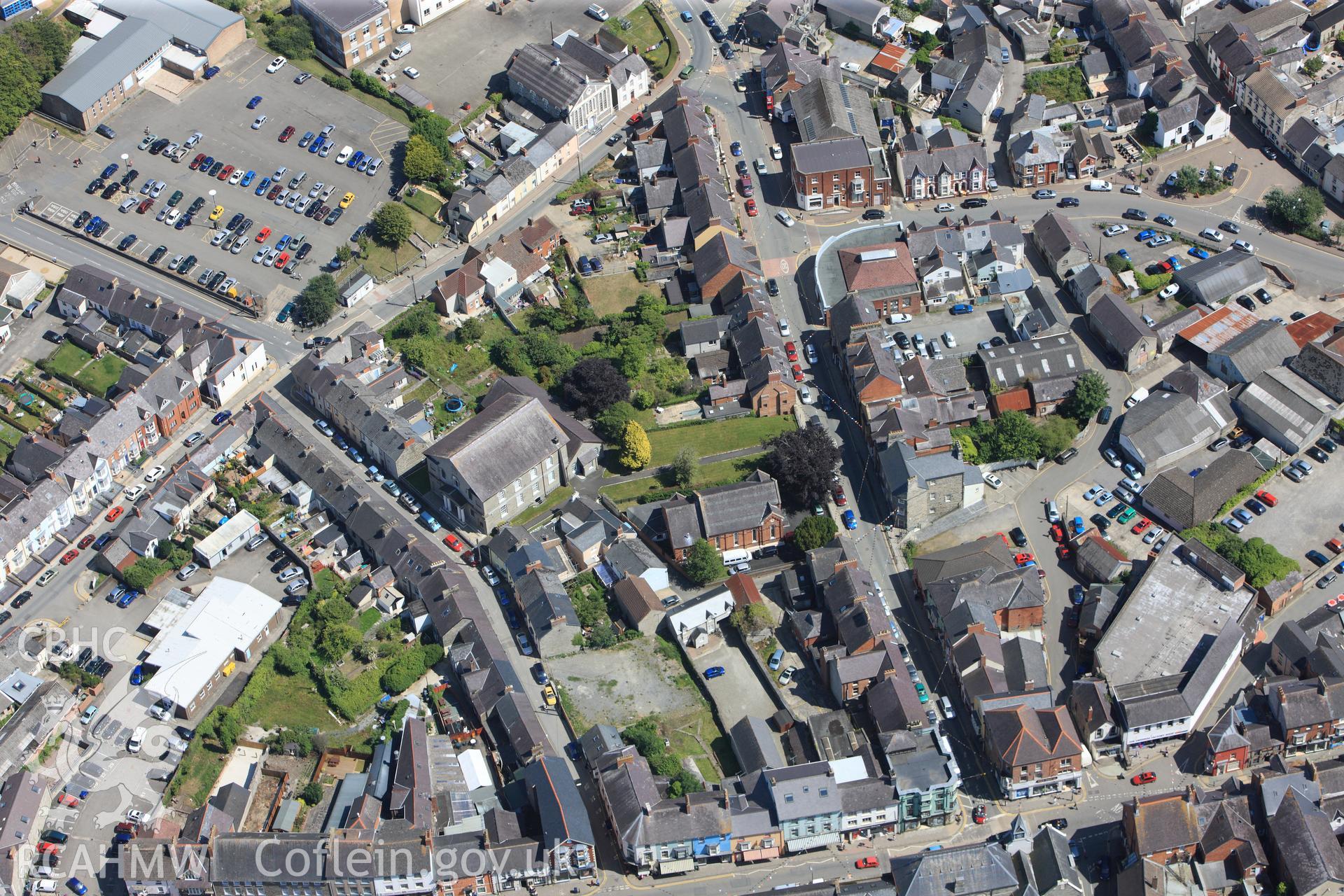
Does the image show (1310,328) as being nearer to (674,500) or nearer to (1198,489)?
(1198,489)

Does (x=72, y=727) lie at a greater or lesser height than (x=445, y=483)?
lesser

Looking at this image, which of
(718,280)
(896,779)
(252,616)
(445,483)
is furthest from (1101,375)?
(252,616)

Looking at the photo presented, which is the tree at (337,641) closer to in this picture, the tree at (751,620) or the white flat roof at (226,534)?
the white flat roof at (226,534)

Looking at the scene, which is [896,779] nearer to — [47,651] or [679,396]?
[679,396]

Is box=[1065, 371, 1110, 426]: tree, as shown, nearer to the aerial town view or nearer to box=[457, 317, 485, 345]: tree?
the aerial town view

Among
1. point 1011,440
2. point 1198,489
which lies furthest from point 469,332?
point 1198,489

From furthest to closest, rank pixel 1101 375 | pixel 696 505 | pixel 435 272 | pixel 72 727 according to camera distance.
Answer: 1. pixel 435 272
2. pixel 1101 375
3. pixel 696 505
4. pixel 72 727

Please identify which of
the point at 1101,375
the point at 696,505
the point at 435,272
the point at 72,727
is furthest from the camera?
the point at 435,272
